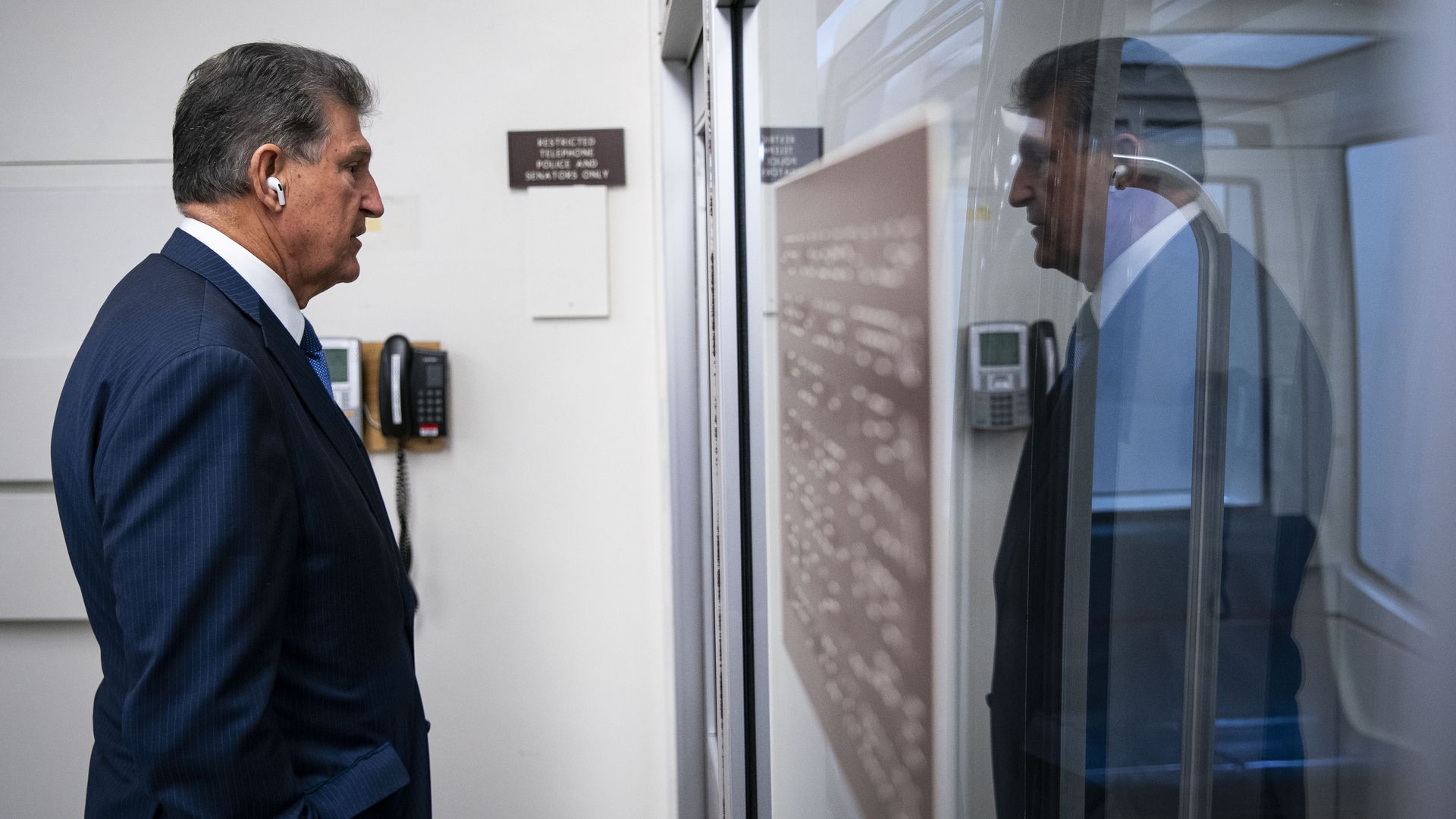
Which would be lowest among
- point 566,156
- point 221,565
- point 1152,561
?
point 221,565

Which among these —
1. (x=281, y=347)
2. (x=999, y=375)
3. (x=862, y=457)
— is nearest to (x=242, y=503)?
(x=281, y=347)

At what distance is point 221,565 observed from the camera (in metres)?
0.81

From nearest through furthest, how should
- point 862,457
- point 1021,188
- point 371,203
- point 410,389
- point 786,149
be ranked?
1. point 1021,188
2. point 862,457
3. point 786,149
4. point 371,203
5. point 410,389

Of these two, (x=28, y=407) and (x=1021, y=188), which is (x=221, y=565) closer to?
(x=1021, y=188)

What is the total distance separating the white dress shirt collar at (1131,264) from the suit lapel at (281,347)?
2.77 feet

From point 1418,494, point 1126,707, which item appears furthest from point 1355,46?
point 1126,707

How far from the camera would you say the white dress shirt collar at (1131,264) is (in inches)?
13.5

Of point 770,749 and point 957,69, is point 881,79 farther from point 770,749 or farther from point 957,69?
point 770,749

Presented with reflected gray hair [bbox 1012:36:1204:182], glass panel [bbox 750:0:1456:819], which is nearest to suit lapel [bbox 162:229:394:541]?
glass panel [bbox 750:0:1456:819]

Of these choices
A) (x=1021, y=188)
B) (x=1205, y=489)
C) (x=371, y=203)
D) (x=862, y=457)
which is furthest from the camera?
(x=371, y=203)

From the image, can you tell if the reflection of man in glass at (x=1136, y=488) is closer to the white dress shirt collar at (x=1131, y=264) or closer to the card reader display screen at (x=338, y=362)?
the white dress shirt collar at (x=1131, y=264)

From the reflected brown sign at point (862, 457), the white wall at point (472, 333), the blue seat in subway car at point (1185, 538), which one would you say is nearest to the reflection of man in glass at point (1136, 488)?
the blue seat in subway car at point (1185, 538)

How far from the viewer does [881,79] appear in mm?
633

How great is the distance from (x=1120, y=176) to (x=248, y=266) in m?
0.92
